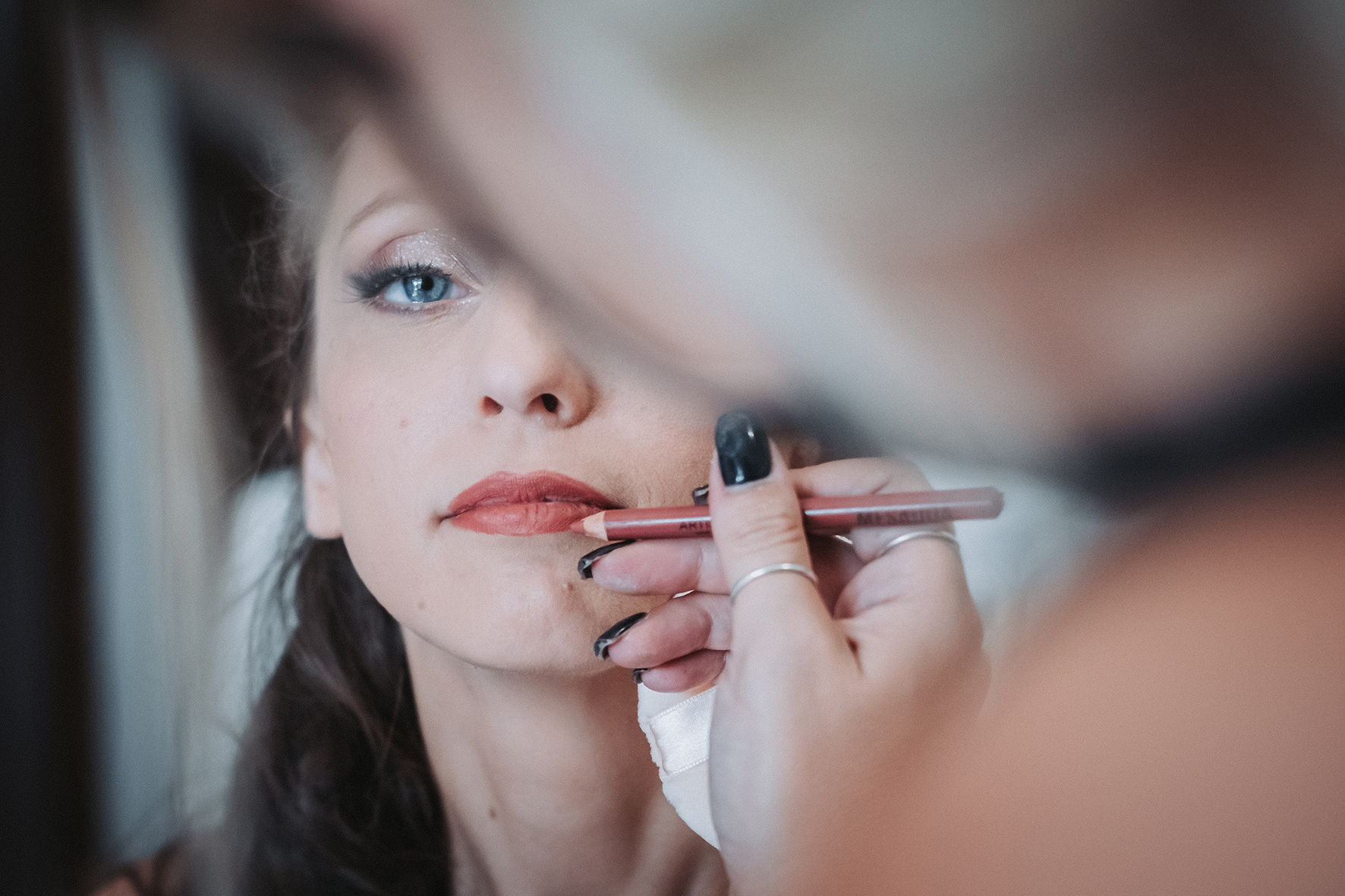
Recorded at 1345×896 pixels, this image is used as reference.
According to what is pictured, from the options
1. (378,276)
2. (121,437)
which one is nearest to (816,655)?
(378,276)

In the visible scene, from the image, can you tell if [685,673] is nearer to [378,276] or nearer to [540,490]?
[540,490]

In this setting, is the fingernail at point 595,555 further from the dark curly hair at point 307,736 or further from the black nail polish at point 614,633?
the dark curly hair at point 307,736

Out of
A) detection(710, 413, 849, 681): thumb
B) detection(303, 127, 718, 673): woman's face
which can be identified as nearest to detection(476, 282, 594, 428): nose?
detection(303, 127, 718, 673): woman's face

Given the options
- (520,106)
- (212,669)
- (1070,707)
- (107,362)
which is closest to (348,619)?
(212,669)

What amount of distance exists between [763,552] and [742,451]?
0.06m

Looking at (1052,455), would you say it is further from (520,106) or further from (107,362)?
(107,362)

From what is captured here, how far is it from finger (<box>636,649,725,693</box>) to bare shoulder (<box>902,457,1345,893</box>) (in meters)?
0.14

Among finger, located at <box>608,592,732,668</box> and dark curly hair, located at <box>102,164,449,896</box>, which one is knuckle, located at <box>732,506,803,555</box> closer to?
→ finger, located at <box>608,592,732,668</box>

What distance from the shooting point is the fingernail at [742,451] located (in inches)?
16.9

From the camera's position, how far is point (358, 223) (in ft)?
1.86

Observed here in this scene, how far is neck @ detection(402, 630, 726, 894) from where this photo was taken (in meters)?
0.57

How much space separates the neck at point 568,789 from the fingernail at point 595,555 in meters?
0.10

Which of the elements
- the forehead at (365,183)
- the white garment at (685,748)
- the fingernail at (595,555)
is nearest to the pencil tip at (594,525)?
the fingernail at (595,555)

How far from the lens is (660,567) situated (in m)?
0.48
